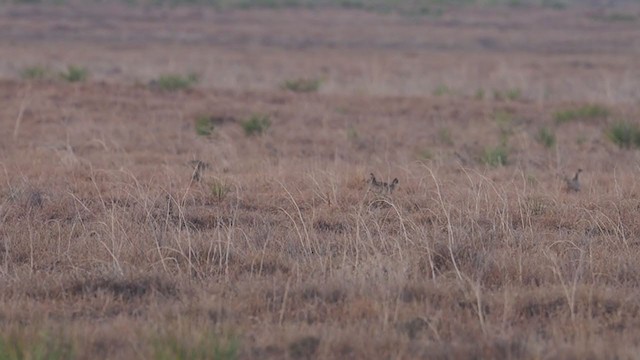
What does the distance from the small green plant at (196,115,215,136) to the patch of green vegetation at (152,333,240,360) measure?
393 inches

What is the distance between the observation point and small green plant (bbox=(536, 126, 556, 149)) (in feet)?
53.6

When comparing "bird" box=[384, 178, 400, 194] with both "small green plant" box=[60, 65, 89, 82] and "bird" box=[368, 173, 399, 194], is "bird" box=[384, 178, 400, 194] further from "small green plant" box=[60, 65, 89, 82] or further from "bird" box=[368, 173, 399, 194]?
"small green plant" box=[60, 65, 89, 82]

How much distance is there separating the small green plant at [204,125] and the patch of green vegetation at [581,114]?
602 centimetres

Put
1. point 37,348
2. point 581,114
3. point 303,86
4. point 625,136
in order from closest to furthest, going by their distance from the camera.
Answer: point 37,348, point 625,136, point 581,114, point 303,86

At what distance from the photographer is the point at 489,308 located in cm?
705

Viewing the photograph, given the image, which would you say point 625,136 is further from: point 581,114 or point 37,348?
point 37,348

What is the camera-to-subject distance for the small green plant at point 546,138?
16.3 metres

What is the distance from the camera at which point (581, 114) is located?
64.0 ft

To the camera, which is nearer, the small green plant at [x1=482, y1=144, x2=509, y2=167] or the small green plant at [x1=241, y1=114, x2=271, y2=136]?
the small green plant at [x1=482, y1=144, x2=509, y2=167]

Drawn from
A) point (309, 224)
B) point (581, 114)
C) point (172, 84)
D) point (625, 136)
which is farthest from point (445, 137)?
point (309, 224)

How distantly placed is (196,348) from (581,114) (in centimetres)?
1463

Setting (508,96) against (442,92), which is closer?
(508,96)

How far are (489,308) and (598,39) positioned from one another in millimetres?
44452

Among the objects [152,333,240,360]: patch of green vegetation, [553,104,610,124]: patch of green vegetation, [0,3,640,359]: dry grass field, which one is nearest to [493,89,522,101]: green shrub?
[0,3,640,359]: dry grass field
